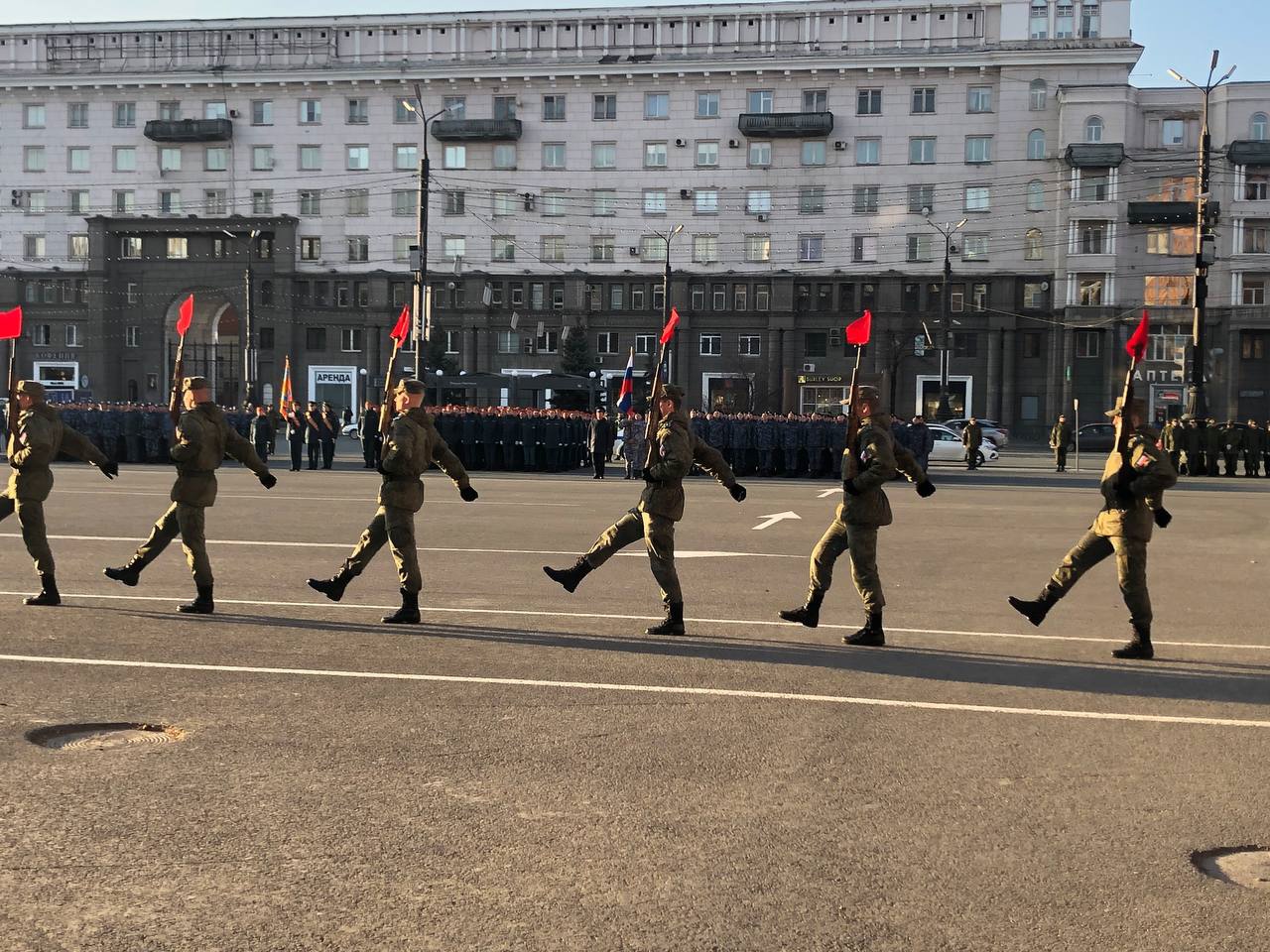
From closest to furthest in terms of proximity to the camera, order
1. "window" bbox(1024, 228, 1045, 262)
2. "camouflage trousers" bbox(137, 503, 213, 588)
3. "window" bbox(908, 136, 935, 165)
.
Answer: "camouflage trousers" bbox(137, 503, 213, 588) < "window" bbox(1024, 228, 1045, 262) < "window" bbox(908, 136, 935, 165)

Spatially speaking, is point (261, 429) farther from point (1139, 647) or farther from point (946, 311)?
point (946, 311)

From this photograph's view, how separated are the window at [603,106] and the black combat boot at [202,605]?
64537 mm

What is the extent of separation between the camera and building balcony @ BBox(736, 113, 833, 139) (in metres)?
69.6

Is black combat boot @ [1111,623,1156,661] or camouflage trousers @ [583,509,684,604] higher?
camouflage trousers @ [583,509,684,604]

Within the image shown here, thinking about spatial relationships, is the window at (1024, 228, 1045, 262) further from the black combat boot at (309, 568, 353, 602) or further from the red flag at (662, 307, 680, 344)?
the black combat boot at (309, 568, 353, 602)

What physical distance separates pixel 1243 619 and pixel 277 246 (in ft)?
222

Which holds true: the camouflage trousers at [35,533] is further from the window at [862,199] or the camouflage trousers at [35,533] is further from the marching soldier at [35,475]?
the window at [862,199]

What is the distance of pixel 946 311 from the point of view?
205 ft

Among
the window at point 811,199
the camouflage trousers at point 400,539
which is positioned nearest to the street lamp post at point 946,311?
the window at point 811,199

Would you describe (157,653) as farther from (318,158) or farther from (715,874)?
(318,158)

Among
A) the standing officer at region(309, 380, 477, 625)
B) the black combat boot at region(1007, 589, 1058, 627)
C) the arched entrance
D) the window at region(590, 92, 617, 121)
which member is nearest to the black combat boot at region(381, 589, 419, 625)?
the standing officer at region(309, 380, 477, 625)

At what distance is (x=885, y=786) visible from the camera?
19.4 feet

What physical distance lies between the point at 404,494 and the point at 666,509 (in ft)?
5.99

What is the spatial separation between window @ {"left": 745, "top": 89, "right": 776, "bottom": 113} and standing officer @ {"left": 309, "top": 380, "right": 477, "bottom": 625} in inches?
2498
